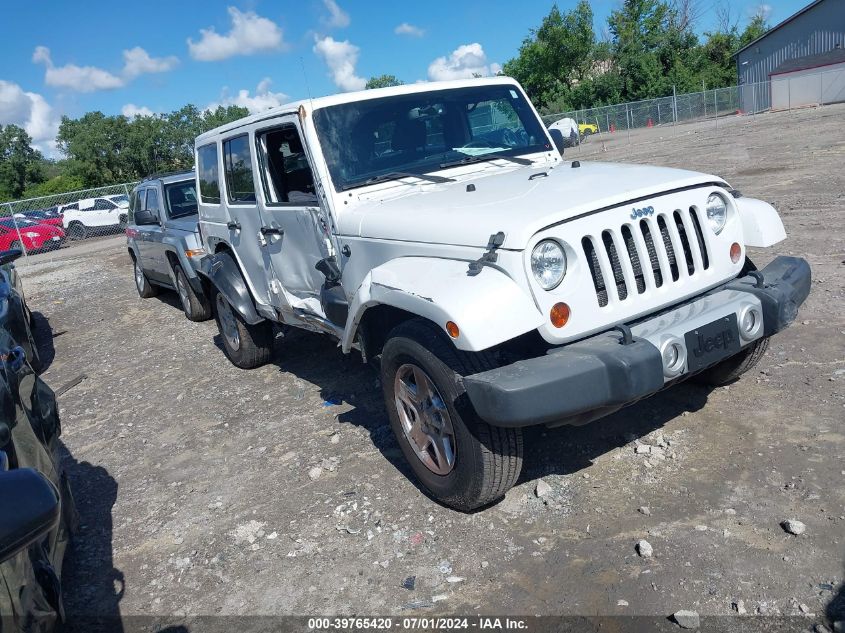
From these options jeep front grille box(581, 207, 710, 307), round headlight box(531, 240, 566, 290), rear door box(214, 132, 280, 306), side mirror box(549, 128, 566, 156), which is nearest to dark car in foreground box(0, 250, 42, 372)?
rear door box(214, 132, 280, 306)

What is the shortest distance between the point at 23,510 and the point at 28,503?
2 cm

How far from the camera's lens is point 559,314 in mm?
3197

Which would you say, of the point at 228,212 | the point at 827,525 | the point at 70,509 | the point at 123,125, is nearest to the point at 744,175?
the point at 228,212

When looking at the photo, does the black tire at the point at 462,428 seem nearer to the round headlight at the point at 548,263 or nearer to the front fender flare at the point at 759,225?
the round headlight at the point at 548,263

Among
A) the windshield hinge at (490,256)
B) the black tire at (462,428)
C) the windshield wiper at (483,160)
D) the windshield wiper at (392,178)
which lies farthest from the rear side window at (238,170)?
the windshield hinge at (490,256)

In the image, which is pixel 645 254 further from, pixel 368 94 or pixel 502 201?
pixel 368 94

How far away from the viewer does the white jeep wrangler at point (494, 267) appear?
3066 millimetres

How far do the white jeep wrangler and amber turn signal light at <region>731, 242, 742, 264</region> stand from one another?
0.04ft

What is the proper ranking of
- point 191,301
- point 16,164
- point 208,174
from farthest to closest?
point 16,164
point 191,301
point 208,174

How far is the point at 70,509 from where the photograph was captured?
3.59 meters

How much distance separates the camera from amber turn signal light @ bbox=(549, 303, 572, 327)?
3.18 meters

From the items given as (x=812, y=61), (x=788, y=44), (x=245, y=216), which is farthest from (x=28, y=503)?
(x=788, y=44)

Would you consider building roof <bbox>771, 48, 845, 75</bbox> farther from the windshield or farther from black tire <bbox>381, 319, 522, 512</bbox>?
black tire <bbox>381, 319, 522, 512</bbox>

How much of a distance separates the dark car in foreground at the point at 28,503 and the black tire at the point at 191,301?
192 inches
